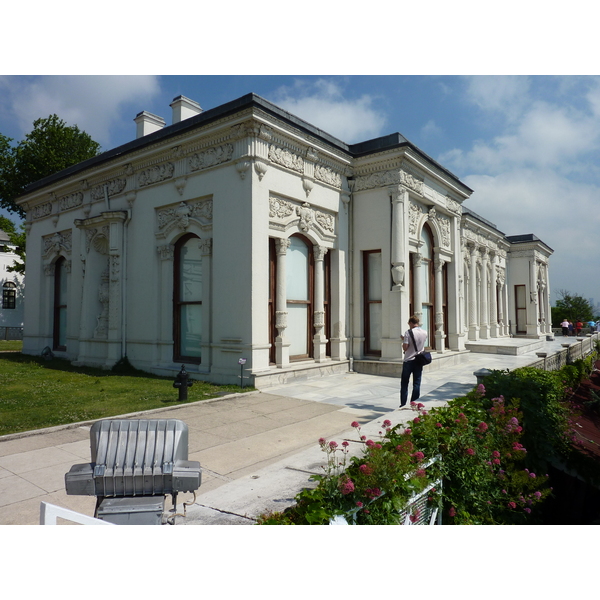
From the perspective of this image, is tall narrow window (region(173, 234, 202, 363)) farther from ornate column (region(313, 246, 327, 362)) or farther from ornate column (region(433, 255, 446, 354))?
ornate column (region(433, 255, 446, 354))

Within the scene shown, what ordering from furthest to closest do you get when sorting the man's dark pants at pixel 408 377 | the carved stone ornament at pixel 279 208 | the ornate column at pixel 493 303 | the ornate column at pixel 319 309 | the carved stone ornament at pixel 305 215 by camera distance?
the ornate column at pixel 493 303 → the ornate column at pixel 319 309 → the carved stone ornament at pixel 305 215 → the carved stone ornament at pixel 279 208 → the man's dark pants at pixel 408 377

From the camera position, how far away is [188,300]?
486 inches

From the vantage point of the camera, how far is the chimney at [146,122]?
15.3 m

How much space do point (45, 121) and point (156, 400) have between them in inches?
1019

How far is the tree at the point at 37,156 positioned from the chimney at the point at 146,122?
14.0 metres

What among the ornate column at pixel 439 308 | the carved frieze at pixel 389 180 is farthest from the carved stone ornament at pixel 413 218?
the ornate column at pixel 439 308

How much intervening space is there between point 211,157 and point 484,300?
17.6 metres

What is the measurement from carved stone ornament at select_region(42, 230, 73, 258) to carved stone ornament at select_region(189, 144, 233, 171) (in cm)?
Answer: 746

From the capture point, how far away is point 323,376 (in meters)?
12.0

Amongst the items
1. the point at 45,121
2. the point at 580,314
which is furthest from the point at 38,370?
the point at 580,314

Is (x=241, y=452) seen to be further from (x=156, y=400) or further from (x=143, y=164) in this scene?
A: (x=143, y=164)

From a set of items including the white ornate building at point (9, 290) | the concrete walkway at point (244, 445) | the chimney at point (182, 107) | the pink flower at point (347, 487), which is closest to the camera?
the pink flower at point (347, 487)

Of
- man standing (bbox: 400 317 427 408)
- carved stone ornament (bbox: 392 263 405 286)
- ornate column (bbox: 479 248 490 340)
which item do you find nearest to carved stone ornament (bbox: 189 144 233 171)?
carved stone ornament (bbox: 392 263 405 286)

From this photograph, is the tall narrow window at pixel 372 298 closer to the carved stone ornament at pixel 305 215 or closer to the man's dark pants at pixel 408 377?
the carved stone ornament at pixel 305 215
